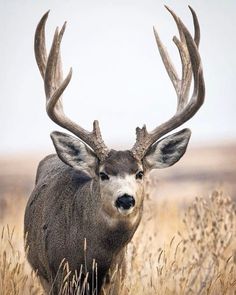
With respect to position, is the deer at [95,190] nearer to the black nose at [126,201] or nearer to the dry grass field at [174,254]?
the black nose at [126,201]

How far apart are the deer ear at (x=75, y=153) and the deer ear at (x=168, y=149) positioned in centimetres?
42

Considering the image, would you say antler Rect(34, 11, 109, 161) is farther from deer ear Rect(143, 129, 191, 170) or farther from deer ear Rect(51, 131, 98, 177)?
deer ear Rect(143, 129, 191, 170)

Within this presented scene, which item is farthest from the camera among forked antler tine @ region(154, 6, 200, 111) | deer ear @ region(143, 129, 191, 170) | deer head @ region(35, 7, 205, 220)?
forked antler tine @ region(154, 6, 200, 111)

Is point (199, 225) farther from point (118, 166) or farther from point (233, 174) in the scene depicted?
point (233, 174)

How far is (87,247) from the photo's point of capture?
6367mm

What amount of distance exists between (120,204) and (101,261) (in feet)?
1.95

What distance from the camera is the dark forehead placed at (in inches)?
241

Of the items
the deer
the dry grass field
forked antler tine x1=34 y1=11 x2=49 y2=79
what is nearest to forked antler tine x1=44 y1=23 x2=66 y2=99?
the deer

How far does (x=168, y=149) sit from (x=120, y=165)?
58 cm

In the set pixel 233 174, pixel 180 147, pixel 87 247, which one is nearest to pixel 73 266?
pixel 87 247

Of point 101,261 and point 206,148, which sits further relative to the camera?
point 206,148

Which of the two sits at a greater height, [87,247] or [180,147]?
[180,147]

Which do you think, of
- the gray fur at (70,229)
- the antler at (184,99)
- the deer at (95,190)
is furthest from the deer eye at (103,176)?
the antler at (184,99)

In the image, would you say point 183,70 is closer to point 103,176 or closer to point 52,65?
point 52,65
